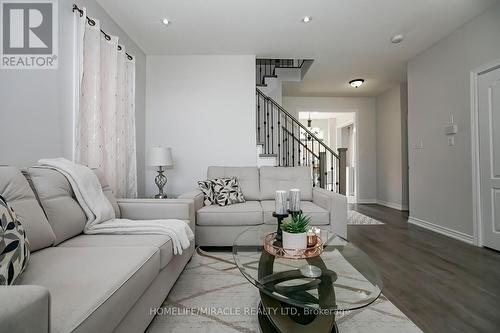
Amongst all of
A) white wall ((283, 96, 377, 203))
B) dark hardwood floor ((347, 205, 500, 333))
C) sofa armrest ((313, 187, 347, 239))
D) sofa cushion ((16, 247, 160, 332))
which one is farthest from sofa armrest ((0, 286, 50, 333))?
white wall ((283, 96, 377, 203))

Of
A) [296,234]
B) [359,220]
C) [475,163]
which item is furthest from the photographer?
[359,220]

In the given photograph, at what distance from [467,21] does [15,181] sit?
4.64 m

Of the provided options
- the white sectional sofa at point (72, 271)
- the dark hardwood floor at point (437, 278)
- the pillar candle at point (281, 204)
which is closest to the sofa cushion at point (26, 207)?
the white sectional sofa at point (72, 271)

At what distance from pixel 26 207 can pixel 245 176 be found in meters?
2.41

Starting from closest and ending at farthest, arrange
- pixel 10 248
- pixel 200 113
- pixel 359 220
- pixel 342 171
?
pixel 10 248
pixel 200 113
pixel 342 171
pixel 359 220

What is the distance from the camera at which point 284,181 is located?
3.43 m

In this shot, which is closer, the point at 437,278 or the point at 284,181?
the point at 437,278

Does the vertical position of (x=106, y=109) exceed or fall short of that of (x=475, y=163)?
it exceeds it

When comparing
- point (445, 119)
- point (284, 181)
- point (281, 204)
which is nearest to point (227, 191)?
point (284, 181)

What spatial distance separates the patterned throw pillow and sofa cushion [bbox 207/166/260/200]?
2411 millimetres

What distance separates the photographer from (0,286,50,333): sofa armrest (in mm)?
528

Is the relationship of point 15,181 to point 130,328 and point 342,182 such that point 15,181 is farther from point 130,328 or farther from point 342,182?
point 342,182

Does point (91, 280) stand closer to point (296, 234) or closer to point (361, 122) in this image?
point (296, 234)

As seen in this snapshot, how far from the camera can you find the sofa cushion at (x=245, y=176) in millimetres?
3350
